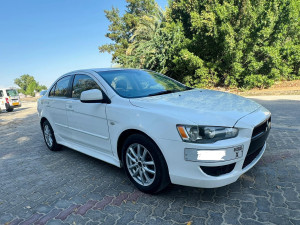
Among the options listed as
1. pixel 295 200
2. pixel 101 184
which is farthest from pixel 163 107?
pixel 295 200

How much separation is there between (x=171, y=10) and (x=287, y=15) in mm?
9322

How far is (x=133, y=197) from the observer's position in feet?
9.41

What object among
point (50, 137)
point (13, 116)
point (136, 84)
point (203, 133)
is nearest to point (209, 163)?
point (203, 133)

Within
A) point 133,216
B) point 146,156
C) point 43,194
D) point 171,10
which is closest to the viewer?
point 133,216

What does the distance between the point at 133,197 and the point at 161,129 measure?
104cm

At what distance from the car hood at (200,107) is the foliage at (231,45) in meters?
11.5

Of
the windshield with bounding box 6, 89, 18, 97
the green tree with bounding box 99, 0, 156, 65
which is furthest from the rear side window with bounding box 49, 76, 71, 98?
the green tree with bounding box 99, 0, 156, 65

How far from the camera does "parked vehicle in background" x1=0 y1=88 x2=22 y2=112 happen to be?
16.7 metres

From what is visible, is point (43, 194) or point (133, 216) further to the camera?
point (43, 194)

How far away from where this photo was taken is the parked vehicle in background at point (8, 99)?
1672cm

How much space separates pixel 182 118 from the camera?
2365 millimetres

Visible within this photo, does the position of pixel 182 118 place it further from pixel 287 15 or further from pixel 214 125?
pixel 287 15

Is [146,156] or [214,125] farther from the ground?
[214,125]

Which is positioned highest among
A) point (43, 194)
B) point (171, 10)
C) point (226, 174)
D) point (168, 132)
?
point (171, 10)
